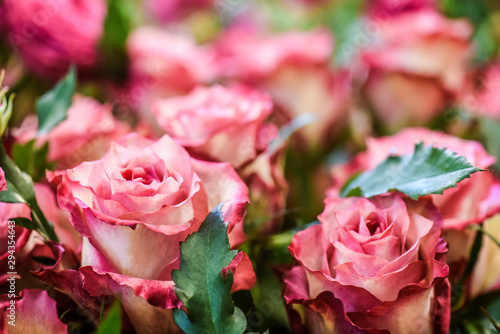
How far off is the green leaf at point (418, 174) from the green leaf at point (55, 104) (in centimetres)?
32

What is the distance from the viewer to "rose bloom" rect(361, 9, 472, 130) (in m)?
0.76

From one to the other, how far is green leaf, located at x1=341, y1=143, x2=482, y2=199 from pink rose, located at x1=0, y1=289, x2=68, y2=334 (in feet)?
0.91

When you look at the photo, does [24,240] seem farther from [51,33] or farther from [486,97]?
[486,97]

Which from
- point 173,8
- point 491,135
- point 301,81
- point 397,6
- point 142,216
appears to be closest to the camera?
point 142,216

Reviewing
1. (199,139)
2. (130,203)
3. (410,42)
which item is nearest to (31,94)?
(199,139)

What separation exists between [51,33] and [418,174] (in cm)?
59

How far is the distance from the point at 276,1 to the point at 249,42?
54cm

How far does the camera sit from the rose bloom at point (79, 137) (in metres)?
0.55

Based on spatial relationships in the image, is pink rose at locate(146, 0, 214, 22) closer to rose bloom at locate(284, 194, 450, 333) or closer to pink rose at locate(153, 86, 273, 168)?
pink rose at locate(153, 86, 273, 168)

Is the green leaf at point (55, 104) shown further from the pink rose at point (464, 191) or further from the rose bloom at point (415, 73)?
the rose bloom at point (415, 73)

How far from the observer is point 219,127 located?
515 millimetres

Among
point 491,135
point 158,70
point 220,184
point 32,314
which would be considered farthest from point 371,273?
point 158,70

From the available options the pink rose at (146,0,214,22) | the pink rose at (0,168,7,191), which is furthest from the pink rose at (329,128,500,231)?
the pink rose at (146,0,214,22)

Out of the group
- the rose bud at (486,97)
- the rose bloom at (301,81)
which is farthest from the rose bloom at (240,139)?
the rose bud at (486,97)
